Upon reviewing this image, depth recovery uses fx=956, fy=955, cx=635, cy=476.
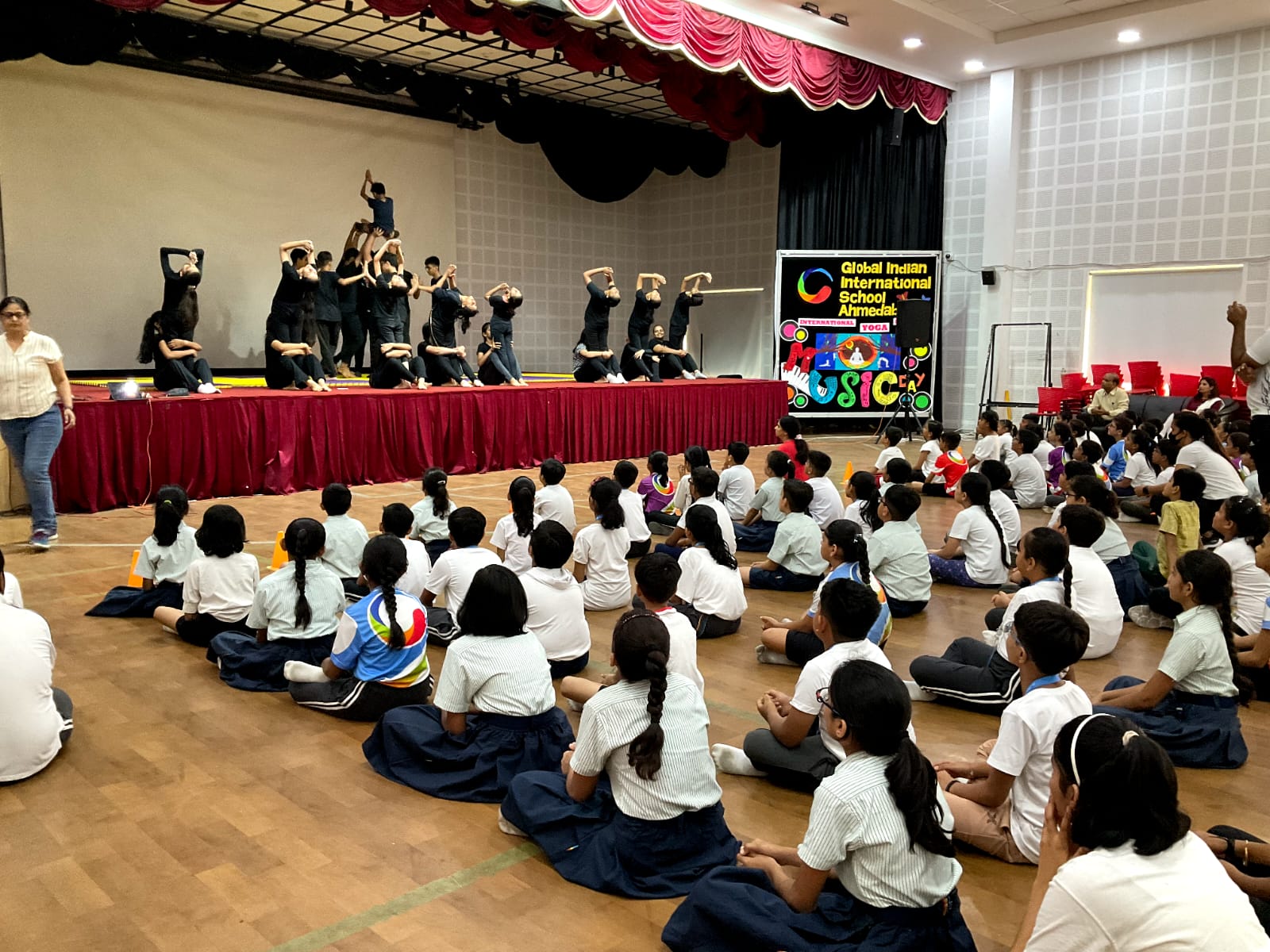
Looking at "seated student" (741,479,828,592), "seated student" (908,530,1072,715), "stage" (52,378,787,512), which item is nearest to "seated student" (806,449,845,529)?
"seated student" (741,479,828,592)

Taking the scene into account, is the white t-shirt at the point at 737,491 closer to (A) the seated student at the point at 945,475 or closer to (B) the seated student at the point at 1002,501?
(B) the seated student at the point at 1002,501

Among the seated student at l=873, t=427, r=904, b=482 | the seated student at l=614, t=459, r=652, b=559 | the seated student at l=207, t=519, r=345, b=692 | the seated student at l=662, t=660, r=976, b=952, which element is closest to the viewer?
the seated student at l=662, t=660, r=976, b=952

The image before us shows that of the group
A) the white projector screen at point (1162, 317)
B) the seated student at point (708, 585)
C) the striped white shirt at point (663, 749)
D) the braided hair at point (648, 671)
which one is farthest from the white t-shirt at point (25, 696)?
the white projector screen at point (1162, 317)

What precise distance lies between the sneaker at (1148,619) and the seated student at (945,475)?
325 centimetres

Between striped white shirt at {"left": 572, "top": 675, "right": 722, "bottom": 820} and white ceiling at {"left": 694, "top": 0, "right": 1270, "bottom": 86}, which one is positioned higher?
white ceiling at {"left": 694, "top": 0, "right": 1270, "bottom": 86}

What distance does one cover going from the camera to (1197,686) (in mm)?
2984

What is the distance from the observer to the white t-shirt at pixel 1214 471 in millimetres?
5695

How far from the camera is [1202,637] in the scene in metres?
2.89

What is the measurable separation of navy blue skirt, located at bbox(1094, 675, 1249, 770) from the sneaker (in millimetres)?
1686

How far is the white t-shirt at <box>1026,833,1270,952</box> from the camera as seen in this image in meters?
1.34

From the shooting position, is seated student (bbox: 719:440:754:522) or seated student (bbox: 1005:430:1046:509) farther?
seated student (bbox: 1005:430:1046:509)

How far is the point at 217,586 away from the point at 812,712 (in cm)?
262

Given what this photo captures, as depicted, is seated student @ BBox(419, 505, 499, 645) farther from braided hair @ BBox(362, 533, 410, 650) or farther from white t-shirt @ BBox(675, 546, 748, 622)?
white t-shirt @ BBox(675, 546, 748, 622)

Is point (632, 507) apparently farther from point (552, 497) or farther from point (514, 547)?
point (514, 547)
